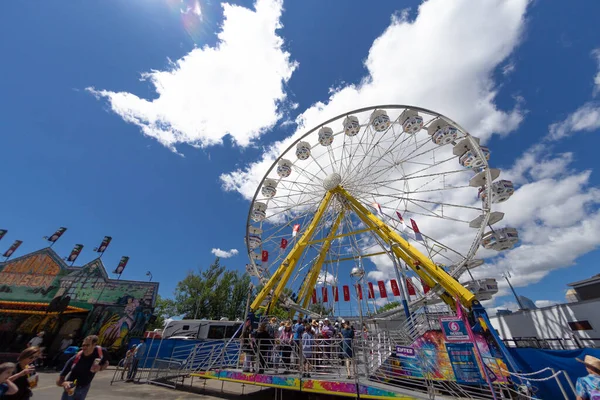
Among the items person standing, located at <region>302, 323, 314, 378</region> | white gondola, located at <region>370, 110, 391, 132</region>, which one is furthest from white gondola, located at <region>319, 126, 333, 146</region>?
person standing, located at <region>302, 323, 314, 378</region>

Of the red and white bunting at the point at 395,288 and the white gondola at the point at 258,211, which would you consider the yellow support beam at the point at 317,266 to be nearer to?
the white gondola at the point at 258,211

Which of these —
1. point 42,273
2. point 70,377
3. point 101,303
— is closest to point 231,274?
point 101,303

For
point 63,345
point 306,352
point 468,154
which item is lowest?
point 306,352

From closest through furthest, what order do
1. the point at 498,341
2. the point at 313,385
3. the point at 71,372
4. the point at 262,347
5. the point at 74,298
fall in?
1. the point at 71,372
2. the point at 313,385
3. the point at 498,341
4. the point at 262,347
5. the point at 74,298

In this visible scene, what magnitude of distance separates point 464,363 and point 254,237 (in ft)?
48.3

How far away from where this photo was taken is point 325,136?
61.3 feet

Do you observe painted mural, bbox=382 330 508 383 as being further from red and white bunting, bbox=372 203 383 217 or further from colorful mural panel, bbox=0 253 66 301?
colorful mural panel, bbox=0 253 66 301

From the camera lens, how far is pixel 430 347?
10.0 m

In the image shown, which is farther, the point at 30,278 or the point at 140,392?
the point at 30,278

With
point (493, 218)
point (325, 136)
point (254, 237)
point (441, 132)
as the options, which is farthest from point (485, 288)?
point (254, 237)

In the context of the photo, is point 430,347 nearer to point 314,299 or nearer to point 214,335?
point 314,299

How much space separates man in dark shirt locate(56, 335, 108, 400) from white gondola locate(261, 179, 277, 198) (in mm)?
15714

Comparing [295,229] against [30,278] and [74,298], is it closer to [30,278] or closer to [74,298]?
[74,298]

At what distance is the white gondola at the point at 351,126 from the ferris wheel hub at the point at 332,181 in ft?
10.1
